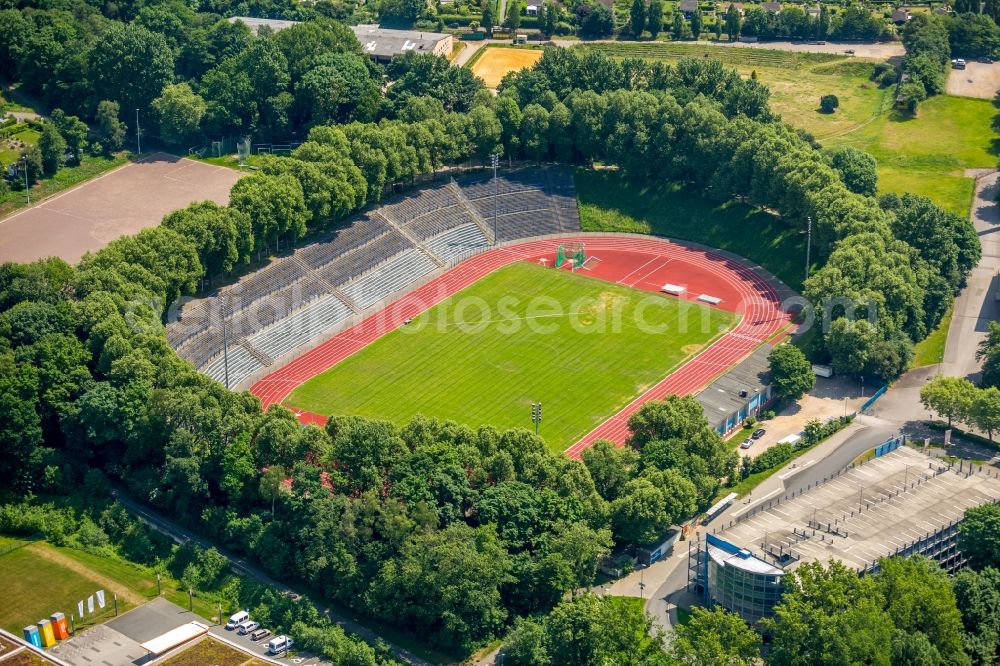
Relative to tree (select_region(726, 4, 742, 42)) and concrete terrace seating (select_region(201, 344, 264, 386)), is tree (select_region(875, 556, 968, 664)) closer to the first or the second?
concrete terrace seating (select_region(201, 344, 264, 386))

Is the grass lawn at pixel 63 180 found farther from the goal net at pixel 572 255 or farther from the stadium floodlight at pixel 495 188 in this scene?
the goal net at pixel 572 255

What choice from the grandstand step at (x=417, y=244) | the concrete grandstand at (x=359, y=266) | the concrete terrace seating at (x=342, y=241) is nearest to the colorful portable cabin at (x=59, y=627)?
the concrete grandstand at (x=359, y=266)

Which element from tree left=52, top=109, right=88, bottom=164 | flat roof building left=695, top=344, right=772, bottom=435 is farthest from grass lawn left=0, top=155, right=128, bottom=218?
flat roof building left=695, top=344, right=772, bottom=435

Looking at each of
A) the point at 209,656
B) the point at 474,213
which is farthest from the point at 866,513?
the point at 474,213

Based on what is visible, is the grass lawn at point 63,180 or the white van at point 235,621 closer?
the white van at point 235,621

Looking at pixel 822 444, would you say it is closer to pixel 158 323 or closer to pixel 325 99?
pixel 158 323

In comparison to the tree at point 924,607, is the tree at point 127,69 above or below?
above

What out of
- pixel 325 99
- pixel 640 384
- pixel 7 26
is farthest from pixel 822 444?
pixel 7 26

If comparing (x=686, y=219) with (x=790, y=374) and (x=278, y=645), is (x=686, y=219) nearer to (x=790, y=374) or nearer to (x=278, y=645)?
(x=790, y=374)
